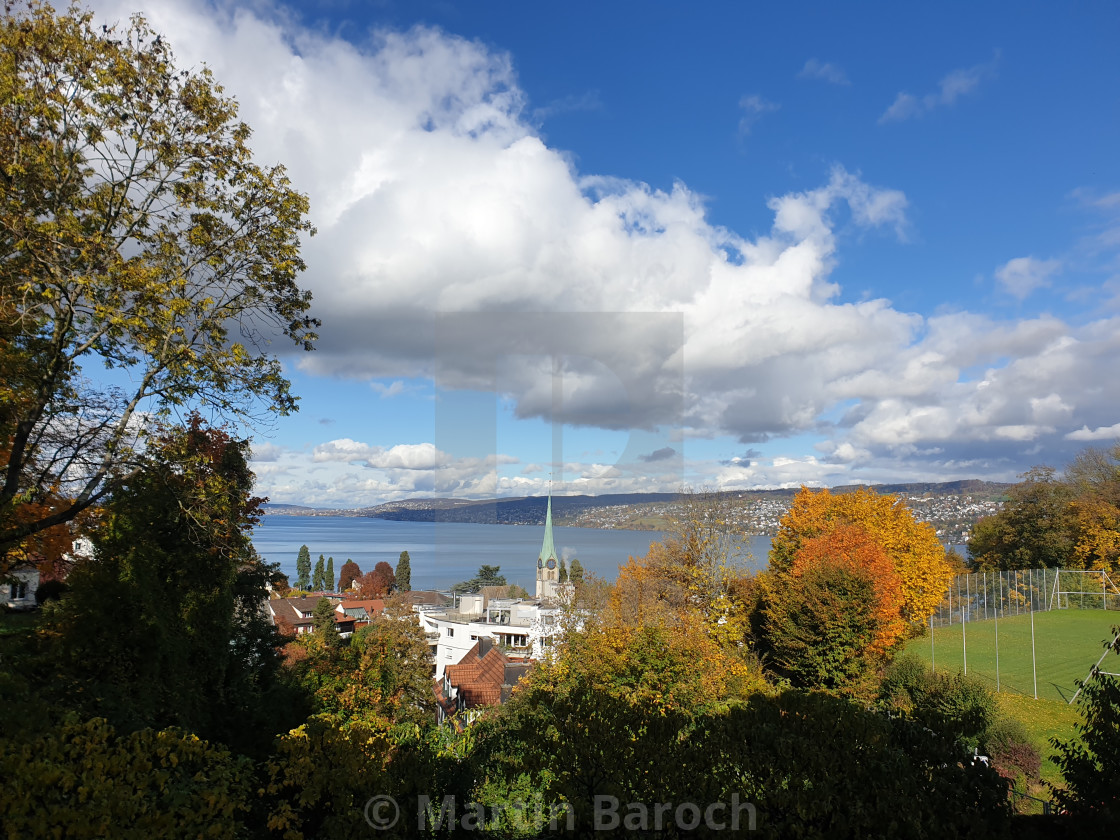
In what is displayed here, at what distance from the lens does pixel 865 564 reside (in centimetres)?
2184

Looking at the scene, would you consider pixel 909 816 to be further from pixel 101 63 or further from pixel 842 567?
pixel 842 567

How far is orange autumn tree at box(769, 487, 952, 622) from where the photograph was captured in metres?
27.8

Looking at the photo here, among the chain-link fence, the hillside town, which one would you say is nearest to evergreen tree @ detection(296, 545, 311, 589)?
the hillside town

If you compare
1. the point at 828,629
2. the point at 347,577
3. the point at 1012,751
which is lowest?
the point at 347,577

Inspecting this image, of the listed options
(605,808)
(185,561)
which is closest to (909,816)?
(605,808)

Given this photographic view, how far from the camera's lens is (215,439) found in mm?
16875

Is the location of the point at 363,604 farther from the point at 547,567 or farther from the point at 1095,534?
the point at 1095,534

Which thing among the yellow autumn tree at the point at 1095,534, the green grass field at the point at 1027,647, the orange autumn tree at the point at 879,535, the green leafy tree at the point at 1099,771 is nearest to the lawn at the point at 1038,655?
the green grass field at the point at 1027,647

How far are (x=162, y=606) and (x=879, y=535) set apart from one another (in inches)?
1140

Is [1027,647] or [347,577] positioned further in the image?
[347,577]

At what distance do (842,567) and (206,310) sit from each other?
19418 mm

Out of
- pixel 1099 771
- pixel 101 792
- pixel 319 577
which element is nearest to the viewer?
pixel 101 792

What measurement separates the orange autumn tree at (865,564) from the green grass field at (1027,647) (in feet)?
5.15

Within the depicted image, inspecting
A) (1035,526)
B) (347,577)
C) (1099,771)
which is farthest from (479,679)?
(347,577)
